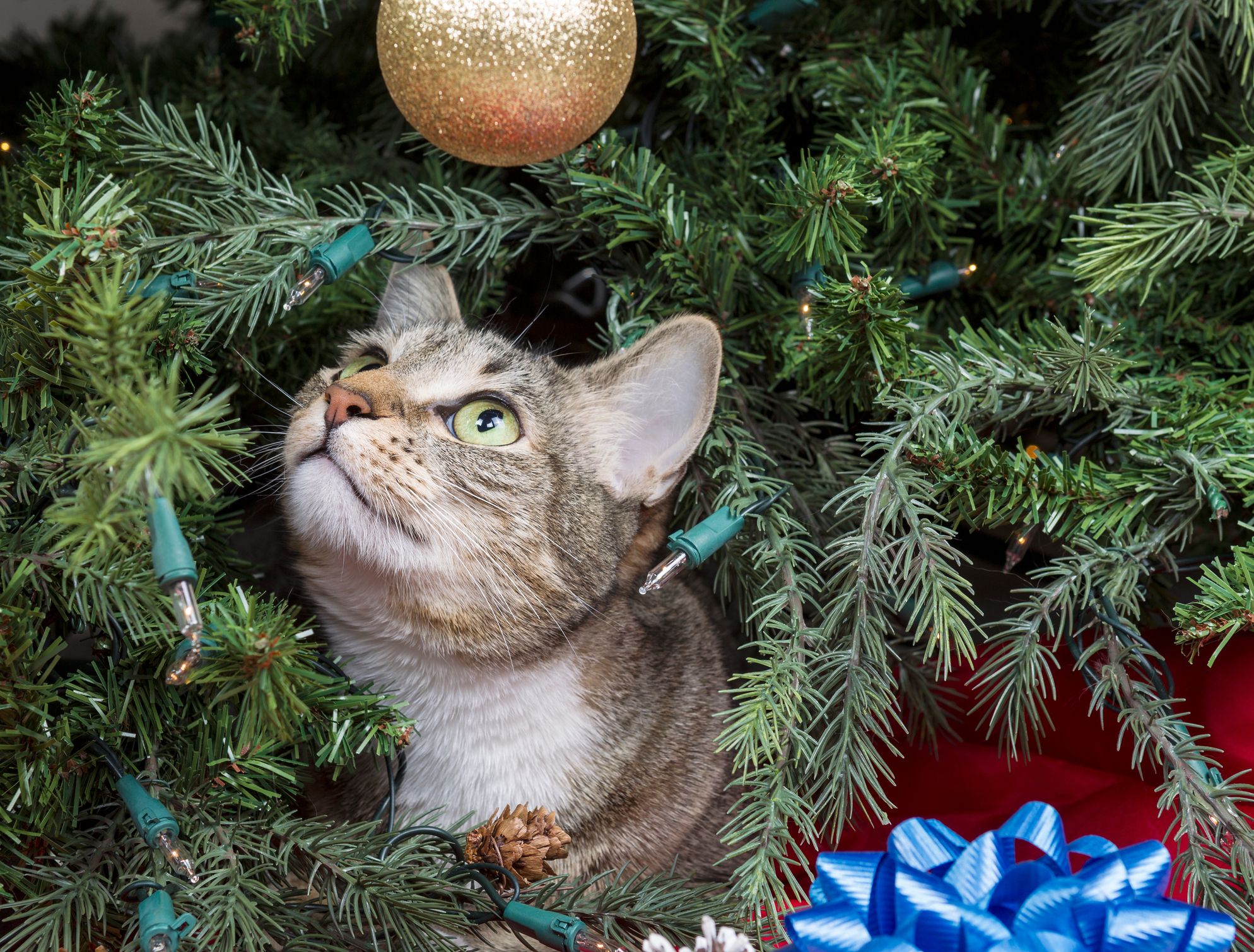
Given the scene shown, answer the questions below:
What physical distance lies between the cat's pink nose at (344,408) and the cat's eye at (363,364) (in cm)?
13

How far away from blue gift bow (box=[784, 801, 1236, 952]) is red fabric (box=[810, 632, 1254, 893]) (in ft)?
1.17

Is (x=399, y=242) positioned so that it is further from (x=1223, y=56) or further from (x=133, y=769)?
(x=1223, y=56)

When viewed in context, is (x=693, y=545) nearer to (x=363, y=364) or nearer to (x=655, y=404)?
(x=655, y=404)

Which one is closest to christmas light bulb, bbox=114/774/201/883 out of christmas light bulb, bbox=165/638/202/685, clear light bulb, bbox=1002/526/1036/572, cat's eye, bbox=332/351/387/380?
christmas light bulb, bbox=165/638/202/685

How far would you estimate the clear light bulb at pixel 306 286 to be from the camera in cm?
84

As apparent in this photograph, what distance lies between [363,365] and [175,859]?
0.55 m

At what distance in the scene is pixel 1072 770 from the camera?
104 cm

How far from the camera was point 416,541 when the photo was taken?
35.7 inches

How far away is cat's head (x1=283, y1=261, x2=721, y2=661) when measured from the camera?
0.91 metres

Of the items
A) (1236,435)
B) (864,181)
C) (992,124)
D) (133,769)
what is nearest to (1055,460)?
(1236,435)

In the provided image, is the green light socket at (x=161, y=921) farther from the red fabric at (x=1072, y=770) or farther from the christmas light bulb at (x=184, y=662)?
the red fabric at (x=1072, y=770)

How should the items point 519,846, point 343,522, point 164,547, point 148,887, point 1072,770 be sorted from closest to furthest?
1. point 164,547
2. point 148,887
3. point 519,846
4. point 343,522
5. point 1072,770

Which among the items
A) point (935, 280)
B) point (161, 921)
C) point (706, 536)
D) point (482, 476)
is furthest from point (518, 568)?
point (935, 280)

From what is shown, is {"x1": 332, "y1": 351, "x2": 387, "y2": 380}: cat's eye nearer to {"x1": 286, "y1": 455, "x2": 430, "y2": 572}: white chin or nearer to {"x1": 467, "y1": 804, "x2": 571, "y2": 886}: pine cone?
{"x1": 286, "y1": 455, "x2": 430, "y2": 572}: white chin
